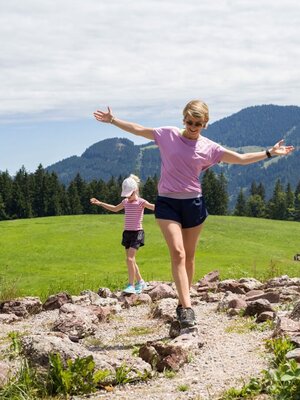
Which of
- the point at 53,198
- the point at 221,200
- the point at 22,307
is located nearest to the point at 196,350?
the point at 22,307

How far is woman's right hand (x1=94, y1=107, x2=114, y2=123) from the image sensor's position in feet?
26.8

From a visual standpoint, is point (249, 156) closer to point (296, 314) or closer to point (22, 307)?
point (296, 314)

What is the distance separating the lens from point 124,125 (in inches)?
316

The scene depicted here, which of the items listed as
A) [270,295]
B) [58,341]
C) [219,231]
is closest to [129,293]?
[270,295]

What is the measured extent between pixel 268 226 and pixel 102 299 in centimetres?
3794

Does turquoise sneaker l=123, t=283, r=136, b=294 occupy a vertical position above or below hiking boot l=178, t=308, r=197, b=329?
below

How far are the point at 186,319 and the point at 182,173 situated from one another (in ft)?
6.27

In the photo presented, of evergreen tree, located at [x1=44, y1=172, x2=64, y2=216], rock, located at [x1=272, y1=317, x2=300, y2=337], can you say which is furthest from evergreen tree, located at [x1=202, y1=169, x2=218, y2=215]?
rock, located at [x1=272, y1=317, x2=300, y2=337]

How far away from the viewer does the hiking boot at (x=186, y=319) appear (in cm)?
761

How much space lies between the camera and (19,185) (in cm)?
11962

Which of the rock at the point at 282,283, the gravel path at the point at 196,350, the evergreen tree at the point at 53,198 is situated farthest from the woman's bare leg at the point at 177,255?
the evergreen tree at the point at 53,198

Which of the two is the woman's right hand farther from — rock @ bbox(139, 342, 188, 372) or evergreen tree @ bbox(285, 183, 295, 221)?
evergreen tree @ bbox(285, 183, 295, 221)

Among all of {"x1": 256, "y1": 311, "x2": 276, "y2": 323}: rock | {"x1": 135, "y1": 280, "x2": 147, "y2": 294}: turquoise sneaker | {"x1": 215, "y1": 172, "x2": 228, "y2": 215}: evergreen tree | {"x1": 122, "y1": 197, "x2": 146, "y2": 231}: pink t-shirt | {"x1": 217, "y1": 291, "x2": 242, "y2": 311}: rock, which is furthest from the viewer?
{"x1": 215, "y1": 172, "x2": 228, "y2": 215}: evergreen tree

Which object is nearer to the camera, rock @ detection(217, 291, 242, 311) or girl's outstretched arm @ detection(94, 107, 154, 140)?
girl's outstretched arm @ detection(94, 107, 154, 140)
